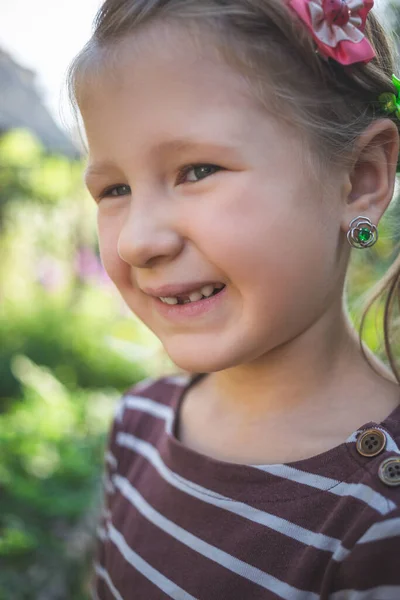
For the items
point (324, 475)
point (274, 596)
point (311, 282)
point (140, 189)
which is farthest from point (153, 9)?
point (274, 596)

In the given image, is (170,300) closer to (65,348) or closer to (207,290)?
(207,290)

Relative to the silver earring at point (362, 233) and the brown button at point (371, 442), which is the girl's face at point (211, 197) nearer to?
the silver earring at point (362, 233)

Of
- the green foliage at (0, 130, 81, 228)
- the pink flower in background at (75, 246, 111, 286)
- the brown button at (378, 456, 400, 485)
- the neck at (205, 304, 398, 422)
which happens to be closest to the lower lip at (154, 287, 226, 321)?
the neck at (205, 304, 398, 422)

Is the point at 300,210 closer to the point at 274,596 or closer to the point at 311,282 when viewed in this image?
the point at 311,282

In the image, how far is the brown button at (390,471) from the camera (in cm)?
108

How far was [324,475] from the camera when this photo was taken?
46.6 inches

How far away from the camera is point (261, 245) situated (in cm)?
115

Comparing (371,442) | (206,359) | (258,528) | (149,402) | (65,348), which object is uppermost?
(206,359)

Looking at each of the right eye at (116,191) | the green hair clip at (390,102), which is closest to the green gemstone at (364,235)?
the green hair clip at (390,102)

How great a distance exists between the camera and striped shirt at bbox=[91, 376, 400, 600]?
3.47 feet

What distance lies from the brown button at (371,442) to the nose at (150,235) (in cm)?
52

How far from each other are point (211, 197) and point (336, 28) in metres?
0.43

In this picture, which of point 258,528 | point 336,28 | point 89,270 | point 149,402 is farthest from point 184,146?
point 89,270

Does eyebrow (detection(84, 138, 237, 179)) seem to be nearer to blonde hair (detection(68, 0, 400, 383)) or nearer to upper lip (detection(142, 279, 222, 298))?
blonde hair (detection(68, 0, 400, 383))
